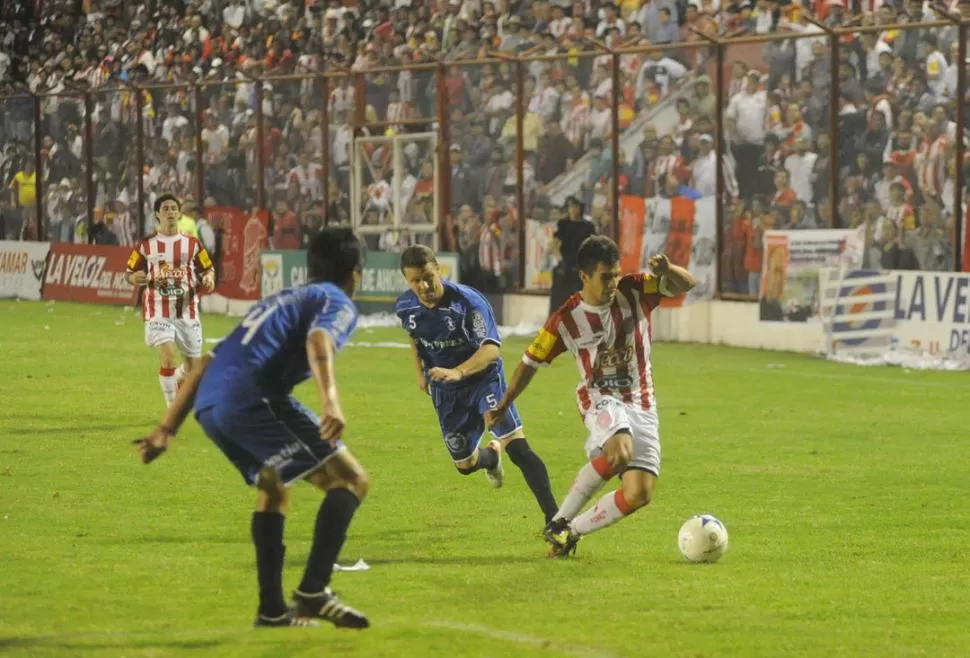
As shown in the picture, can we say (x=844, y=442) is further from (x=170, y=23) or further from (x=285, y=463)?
(x=170, y=23)

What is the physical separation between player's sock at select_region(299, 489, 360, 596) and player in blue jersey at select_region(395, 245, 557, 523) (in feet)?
10.0

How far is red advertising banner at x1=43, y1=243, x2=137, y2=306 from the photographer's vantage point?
32.8 metres

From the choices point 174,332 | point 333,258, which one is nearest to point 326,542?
point 333,258

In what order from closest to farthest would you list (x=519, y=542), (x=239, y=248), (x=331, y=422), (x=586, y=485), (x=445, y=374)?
1. (x=331, y=422)
2. (x=586, y=485)
3. (x=445, y=374)
4. (x=519, y=542)
5. (x=239, y=248)

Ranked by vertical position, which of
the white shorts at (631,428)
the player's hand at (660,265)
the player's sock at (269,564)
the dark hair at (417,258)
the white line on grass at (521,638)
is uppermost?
the player's hand at (660,265)

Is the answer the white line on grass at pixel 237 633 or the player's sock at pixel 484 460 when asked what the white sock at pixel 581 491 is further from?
the white line on grass at pixel 237 633

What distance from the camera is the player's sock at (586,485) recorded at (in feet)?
29.7

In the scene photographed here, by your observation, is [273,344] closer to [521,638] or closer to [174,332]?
[521,638]

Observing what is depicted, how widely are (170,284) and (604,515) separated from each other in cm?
802

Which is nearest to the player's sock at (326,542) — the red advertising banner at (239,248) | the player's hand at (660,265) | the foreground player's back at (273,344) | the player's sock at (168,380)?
the foreground player's back at (273,344)

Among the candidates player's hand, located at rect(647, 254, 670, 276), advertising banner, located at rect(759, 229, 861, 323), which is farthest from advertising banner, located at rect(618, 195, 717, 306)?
player's hand, located at rect(647, 254, 670, 276)

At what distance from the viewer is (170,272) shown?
1609 cm

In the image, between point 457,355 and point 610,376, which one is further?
point 457,355

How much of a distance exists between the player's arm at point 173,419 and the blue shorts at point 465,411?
3.42 meters
